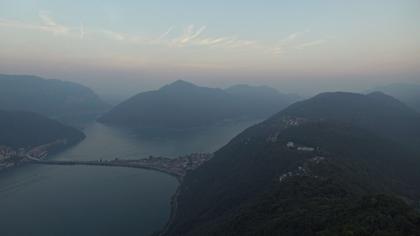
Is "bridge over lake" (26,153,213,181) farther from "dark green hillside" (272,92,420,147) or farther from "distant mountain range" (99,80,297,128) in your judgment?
"distant mountain range" (99,80,297,128)

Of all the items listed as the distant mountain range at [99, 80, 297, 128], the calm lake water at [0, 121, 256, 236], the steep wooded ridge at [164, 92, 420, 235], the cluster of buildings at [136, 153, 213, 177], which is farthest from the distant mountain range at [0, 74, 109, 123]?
the steep wooded ridge at [164, 92, 420, 235]

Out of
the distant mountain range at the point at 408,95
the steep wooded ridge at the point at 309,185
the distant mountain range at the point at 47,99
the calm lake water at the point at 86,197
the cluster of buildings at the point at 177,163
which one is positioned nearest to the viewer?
the steep wooded ridge at the point at 309,185

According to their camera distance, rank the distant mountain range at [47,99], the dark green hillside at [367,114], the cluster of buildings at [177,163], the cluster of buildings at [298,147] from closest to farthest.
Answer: the cluster of buildings at [298,147] → the cluster of buildings at [177,163] → the dark green hillside at [367,114] → the distant mountain range at [47,99]

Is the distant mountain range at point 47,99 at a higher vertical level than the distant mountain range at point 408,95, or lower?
higher

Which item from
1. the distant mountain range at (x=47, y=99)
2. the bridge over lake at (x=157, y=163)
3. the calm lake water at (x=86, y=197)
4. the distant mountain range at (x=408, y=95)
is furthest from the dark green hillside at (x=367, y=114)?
the distant mountain range at (x=47, y=99)

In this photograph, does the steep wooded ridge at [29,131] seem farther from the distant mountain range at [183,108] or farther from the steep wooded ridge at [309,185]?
the steep wooded ridge at [309,185]

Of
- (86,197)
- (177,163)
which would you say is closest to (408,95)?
(177,163)

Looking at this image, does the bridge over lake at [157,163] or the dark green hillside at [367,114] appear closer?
the bridge over lake at [157,163]
